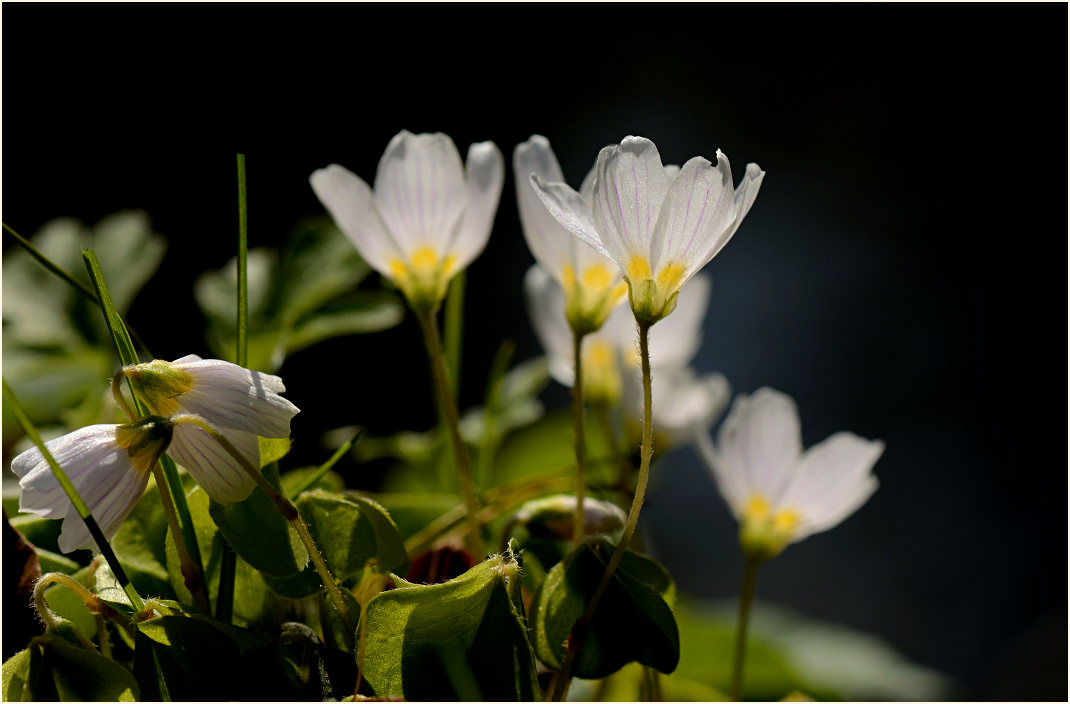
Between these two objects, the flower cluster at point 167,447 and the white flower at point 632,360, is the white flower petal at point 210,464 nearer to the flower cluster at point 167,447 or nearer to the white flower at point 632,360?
the flower cluster at point 167,447

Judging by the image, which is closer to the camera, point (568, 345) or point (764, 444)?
point (764, 444)

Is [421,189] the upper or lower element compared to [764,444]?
upper

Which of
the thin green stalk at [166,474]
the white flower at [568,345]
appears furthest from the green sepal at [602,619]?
the white flower at [568,345]

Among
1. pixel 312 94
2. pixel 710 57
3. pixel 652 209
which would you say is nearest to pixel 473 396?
pixel 312 94

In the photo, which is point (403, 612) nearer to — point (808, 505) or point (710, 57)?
point (808, 505)

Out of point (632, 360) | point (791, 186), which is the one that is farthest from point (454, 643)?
point (791, 186)

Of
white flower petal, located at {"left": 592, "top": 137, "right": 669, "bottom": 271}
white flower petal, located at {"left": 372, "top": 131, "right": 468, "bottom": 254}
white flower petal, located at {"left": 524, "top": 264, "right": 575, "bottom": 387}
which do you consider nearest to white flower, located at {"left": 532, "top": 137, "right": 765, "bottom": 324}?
white flower petal, located at {"left": 592, "top": 137, "right": 669, "bottom": 271}

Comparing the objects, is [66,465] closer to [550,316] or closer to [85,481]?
[85,481]
